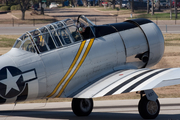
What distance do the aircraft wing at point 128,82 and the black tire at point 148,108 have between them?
2.72 feet

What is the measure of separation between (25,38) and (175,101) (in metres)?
6.65

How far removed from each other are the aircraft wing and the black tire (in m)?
0.83

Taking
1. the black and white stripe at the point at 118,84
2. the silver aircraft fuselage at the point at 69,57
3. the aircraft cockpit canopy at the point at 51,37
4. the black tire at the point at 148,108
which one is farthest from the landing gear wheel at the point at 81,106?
the aircraft cockpit canopy at the point at 51,37

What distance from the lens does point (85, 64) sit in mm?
10125

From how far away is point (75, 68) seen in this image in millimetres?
9914

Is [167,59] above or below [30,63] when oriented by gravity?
below

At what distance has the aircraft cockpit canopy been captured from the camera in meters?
9.70

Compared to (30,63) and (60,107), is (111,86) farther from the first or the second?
(60,107)

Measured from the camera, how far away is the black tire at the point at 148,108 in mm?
→ 10078

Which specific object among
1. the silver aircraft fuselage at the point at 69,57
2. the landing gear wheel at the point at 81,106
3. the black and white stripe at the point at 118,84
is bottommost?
the landing gear wheel at the point at 81,106

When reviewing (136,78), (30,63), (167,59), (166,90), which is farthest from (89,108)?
(167,59)

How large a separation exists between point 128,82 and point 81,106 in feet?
8.11

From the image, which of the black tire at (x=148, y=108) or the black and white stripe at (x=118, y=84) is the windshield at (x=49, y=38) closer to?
the black and white stripe at (x=118, y=84)

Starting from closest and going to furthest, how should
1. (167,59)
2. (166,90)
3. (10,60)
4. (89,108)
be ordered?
(10,60), (89,108), (166,90), (167,59)
